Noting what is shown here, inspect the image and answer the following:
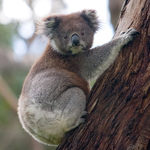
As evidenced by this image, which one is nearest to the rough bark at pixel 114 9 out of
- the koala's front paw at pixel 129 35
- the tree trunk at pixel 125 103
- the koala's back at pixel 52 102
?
the koala's back at pixel 52 102

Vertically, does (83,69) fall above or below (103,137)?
above

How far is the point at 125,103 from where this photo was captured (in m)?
2.92

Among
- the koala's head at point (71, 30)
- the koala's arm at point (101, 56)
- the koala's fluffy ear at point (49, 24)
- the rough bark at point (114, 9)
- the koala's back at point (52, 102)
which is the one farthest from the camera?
the rough bark at point (114, 9)

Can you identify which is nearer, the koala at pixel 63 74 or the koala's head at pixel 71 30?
the koala at pixel 63 74

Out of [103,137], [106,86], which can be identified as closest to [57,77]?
[106,86]

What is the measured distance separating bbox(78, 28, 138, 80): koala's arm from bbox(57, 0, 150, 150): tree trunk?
125 millimetres

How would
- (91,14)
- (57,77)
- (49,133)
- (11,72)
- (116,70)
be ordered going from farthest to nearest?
(11,72), (91,14), (57,77), (49,133), (116,70)

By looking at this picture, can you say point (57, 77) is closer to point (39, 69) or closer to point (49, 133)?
point (39, 69)

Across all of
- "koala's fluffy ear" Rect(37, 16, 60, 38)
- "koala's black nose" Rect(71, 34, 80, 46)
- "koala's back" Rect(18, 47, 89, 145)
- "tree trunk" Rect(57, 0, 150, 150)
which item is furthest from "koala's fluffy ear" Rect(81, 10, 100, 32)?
"tree trunk" Rect(57, 0, 150, 150)

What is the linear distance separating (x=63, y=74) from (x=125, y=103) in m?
1.39

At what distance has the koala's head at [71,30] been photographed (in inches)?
168

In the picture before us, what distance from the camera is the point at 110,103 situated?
10.1 feet

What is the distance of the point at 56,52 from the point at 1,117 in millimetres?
9210

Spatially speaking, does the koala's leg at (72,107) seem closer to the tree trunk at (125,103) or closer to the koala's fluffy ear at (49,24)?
the tree trunk at (125,103)
